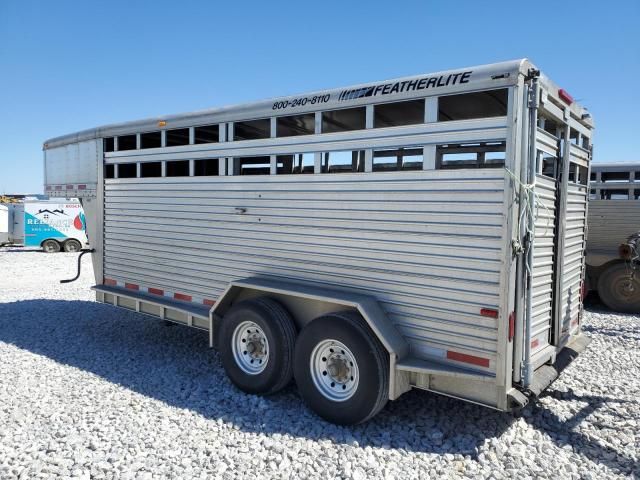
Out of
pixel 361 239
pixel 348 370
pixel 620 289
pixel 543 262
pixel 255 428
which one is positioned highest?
pixel 361 239

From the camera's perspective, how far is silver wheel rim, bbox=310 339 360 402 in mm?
4039

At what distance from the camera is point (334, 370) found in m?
4.16

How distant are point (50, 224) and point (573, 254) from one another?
2087cm

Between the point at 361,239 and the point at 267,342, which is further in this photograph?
the point at 267,342

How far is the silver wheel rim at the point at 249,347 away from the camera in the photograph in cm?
474

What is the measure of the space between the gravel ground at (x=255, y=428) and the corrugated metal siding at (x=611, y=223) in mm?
3544

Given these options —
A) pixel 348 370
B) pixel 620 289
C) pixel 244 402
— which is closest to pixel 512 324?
pixel 348 370

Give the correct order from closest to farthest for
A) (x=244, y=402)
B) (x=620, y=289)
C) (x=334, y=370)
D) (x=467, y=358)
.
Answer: (x=467, y=358), (x=334, y=370), (x=244, y=402), (x=620, y=289)

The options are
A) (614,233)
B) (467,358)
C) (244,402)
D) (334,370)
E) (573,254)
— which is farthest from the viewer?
(614,233)

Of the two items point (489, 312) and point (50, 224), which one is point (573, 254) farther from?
point (50, 224)

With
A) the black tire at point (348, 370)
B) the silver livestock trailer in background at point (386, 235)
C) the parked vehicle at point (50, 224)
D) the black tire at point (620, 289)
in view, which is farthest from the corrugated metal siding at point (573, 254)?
the parked vehicle at point (50, 224)

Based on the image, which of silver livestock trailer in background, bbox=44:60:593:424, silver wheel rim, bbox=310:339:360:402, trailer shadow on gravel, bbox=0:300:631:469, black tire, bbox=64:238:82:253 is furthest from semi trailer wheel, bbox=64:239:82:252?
silver wheel rim, bbox=310:339:360:402

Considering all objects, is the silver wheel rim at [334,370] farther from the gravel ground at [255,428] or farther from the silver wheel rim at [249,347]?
the silver wheel rim at [249,347]

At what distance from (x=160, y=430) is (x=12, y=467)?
1.01 meters
